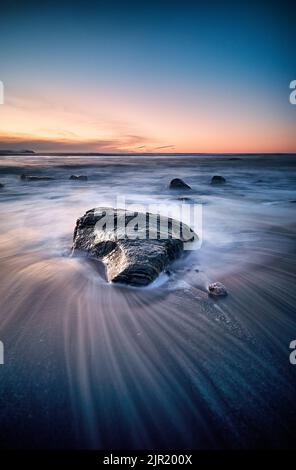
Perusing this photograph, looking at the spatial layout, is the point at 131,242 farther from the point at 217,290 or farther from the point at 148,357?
the point at 148,357

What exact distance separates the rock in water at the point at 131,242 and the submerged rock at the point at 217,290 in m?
0.63

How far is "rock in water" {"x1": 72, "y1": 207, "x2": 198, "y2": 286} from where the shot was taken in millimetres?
2873

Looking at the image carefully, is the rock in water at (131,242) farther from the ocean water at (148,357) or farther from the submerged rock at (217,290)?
the submerged rock at (217,290)

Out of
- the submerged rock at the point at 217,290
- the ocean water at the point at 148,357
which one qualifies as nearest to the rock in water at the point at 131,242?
the ocean water at the point at 148,357

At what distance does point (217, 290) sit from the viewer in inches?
107

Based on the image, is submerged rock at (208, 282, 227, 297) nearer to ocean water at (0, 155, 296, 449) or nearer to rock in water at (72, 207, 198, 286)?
ocean water at (0, 155, 296, 449)

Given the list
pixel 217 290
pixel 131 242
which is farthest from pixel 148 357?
pixel 131 242

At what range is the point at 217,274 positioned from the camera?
3.26 meters

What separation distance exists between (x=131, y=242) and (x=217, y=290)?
1.23 meters

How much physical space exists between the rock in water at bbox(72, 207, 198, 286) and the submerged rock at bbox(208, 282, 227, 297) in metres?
0.63
